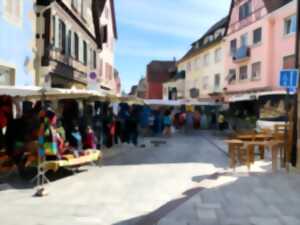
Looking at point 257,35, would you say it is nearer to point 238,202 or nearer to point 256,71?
point 256,71

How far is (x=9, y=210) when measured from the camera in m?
7.08

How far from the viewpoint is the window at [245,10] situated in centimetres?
3669

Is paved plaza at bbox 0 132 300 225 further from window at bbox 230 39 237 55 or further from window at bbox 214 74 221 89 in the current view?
window at bbox 214 74 221 89

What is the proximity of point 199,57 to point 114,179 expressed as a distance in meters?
41.6

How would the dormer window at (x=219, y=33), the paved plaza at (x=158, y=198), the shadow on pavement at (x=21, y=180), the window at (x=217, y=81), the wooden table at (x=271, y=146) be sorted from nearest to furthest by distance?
the paved plaza at (x=158, y=198), the shadow on pavement at (x=21, y=180), the wooden table at (x=271, y=146), the window at (x=217, y=81), the dormer window at (x=219, y=33)

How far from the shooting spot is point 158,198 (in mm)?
8281

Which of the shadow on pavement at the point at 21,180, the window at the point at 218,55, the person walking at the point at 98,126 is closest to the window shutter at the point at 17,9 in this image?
the person walking at the point at 98,126

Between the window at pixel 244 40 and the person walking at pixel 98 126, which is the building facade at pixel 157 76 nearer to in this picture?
the window at pixel 244 40

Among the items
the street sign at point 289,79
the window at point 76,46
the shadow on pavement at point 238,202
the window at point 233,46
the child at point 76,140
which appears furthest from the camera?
the window at point 233,46

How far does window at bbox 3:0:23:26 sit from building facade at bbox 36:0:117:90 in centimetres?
198

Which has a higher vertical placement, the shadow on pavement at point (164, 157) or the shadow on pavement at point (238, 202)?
the shadow on pavement at point (238, 202)

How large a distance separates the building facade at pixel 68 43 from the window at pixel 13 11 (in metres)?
1.98

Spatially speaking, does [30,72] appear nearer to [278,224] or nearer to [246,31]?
[278,224]

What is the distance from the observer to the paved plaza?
6793 millimetres
